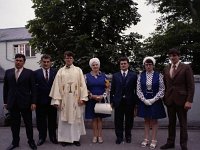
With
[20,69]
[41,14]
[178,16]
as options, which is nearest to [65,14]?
[41,14]

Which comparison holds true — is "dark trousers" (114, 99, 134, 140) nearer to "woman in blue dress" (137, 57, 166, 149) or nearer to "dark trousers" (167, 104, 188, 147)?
"woman in blue dress" (137, 57, 166, 149)

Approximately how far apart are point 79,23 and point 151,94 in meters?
13.0

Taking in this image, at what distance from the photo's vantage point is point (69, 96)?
7664 millimetres

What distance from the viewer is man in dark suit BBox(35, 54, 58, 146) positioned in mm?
7734

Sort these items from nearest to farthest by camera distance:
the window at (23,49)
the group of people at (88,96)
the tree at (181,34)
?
the group of people at (88,96) → the tree at (181,34) → the window at (23,49)

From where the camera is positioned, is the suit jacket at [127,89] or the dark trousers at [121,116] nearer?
the suit jacket at [127,89]

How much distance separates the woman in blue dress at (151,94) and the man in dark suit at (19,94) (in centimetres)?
218

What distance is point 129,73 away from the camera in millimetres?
7738

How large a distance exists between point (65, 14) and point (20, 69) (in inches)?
501

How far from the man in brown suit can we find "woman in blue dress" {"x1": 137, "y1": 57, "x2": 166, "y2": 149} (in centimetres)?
21

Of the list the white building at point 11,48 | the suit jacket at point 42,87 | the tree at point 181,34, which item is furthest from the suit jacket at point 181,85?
the white building at point 11,48

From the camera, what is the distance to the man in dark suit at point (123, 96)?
7652 millimetres

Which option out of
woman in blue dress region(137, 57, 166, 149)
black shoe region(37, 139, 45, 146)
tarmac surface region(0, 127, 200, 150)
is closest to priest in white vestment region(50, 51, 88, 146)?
tarmac surface region(0, 127, 200, 150)

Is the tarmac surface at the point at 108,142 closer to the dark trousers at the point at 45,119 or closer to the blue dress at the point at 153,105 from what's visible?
the dark trousers at the point at 45,119
